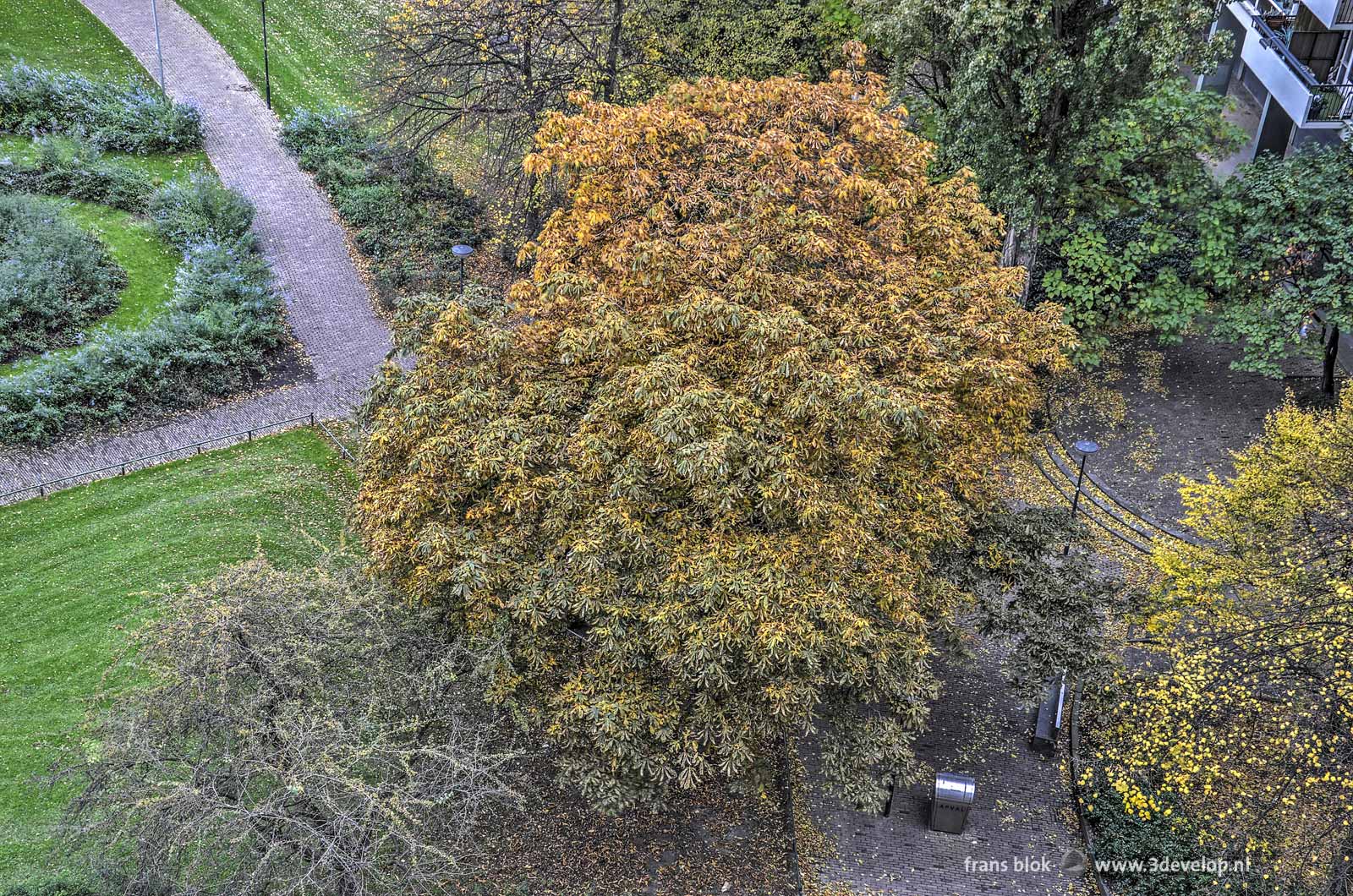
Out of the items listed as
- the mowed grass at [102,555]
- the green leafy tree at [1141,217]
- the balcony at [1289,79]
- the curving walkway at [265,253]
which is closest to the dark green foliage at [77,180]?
the curving walkway at [265,253]

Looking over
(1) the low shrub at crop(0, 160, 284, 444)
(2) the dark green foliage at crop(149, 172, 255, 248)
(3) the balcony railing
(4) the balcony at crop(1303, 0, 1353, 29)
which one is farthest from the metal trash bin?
(2) the dark green foliage at crop(149, 172, 255, 248)

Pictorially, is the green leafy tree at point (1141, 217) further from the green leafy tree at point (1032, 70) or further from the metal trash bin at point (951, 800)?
the metal trash bin at point (951, 800)

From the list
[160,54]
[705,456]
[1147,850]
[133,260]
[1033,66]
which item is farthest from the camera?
[160,54]

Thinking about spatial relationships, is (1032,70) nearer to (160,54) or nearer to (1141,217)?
(1141,217)

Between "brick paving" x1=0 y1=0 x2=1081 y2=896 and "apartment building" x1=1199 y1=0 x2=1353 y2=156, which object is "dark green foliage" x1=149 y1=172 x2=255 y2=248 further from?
"apartment building" x1=1199 y1=0 x2=1353 y2=156

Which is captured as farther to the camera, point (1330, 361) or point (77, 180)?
point (77, 180)

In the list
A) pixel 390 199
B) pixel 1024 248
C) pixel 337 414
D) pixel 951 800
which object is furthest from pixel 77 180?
pixel 951 800
